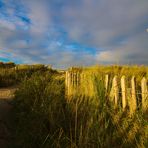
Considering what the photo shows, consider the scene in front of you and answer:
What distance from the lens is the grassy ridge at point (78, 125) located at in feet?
14.5

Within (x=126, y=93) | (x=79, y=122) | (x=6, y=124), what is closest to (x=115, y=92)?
(x=126, y=93)

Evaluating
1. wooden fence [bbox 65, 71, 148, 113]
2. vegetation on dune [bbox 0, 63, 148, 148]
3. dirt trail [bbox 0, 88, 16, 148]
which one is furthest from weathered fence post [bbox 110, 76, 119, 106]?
dirt trail [bbox 0, 88, 16, 148]

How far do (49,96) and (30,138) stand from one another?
5.80 feet

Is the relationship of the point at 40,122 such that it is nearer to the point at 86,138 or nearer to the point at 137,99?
the point at 86,138

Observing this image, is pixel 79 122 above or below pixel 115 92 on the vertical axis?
below

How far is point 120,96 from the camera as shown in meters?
6.16

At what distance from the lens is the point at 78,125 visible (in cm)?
511

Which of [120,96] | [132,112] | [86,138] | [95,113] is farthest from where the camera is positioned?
[120,96]

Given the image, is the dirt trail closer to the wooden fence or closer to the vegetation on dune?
the vegetation on dune

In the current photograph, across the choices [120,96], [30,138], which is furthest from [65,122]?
[120,96]

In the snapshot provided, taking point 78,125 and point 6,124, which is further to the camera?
point 6,124

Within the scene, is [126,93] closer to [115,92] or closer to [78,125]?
[115,92]

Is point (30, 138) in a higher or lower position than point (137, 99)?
lower

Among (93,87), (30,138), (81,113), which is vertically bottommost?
(30,138)
